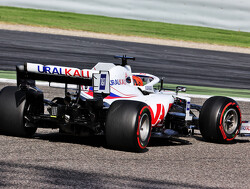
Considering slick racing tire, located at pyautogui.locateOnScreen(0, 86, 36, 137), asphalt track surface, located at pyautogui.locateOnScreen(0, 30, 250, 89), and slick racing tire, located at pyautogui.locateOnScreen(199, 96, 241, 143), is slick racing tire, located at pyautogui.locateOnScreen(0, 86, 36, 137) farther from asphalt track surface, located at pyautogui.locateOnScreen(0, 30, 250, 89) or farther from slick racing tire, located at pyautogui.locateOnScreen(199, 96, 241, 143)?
asphalt track surface, located at pyautogui.locateOnScreen(0, 30, 250, 89)

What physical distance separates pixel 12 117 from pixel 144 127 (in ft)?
6.09

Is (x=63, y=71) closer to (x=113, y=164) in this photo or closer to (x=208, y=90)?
(x=113, y=164)

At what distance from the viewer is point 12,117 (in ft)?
25.3

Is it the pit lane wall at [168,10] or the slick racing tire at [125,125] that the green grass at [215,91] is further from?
the pit lane wall at [168,10]

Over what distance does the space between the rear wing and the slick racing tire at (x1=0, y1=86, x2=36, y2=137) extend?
393 mm

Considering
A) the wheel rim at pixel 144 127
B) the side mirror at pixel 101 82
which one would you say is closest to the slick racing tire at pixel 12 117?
the side mirror at pixel 101 82

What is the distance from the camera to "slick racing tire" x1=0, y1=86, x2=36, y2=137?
303 inches

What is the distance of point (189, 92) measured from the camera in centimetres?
1619

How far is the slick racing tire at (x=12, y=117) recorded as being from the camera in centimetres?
770

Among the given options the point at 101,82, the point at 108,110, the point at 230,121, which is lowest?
the point at 230,121

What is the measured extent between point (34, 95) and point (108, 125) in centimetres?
135

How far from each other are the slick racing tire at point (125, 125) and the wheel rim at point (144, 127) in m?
0.14

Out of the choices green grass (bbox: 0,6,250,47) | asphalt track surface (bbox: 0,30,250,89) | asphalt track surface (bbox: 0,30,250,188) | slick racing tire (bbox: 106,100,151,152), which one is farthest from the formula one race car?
green grass (bbox: 0,6,250,47)

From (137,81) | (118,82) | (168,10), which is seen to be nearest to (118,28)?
(168,10)
